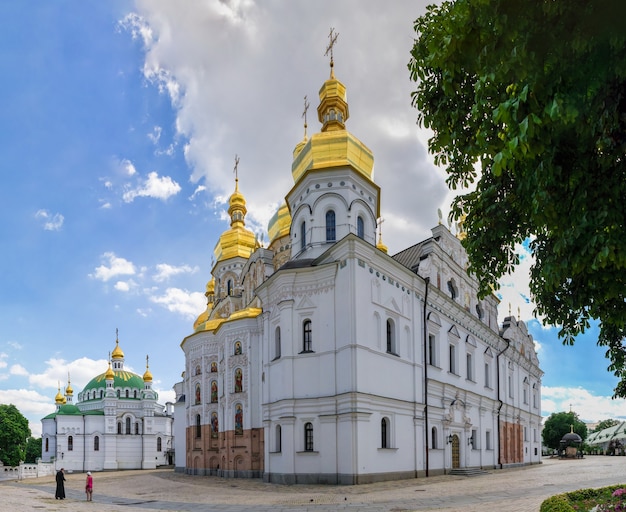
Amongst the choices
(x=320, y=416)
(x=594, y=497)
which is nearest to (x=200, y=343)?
(x=320, y=416)

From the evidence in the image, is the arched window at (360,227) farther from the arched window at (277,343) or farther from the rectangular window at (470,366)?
the rectangular window at (470,366)

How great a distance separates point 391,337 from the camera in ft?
82.8

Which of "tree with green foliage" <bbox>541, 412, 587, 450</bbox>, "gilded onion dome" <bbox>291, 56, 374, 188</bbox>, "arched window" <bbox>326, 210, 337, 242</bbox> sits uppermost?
"gilded onion dome" <bbox>291, 56, 374, 188</bbox>

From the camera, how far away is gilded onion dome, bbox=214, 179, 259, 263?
4469cm

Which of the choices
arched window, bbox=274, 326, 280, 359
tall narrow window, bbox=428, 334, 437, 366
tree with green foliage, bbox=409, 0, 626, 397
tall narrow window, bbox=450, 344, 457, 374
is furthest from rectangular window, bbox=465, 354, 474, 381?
tree with green foliage, bbox=409, 0, 626, 397

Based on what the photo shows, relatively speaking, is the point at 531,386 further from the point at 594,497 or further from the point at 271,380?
the point at 594,497

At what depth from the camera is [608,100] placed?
6562 millimetres

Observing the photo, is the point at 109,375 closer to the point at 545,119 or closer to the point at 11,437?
the point at 11,437

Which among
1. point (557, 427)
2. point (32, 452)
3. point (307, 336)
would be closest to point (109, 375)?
point (32, 452)

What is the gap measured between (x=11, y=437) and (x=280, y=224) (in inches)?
1462

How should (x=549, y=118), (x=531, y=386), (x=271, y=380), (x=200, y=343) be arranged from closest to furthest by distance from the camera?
1. (x=549, y=118)
2. (x=271, y=380)
3. (x=200, y=343)
4. (x=531, y=386)

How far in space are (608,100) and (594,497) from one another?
10.6 metres

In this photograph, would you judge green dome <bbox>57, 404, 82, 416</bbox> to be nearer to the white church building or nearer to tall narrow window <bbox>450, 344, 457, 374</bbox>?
the white church building

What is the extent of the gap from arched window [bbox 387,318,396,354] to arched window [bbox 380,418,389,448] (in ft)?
10.00
